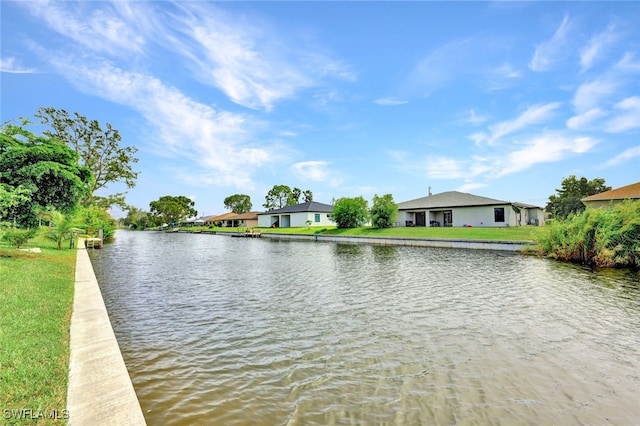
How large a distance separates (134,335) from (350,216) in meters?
34.6

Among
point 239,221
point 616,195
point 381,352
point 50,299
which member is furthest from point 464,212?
point 239,221

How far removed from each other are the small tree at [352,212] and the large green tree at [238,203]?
2134 inches

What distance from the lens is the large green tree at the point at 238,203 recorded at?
292 feet

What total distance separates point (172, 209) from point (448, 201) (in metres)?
68.8

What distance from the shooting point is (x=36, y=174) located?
9547mm

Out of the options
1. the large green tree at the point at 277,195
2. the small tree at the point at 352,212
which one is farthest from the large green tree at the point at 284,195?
the small tree at the point at 352,212

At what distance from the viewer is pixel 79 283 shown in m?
7.90

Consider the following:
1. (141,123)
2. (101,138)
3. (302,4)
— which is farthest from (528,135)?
(101,138)

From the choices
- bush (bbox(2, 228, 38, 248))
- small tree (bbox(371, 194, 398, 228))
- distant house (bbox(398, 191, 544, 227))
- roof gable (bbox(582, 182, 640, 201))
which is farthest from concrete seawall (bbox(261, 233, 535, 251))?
bush (bbox(2, 228, 38, 248))

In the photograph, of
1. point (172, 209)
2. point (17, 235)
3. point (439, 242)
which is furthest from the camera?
point (172, 209)

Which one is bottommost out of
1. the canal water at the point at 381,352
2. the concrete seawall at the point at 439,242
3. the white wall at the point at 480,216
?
the canal water at the point at 381,352

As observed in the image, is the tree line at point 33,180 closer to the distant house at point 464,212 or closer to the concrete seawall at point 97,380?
the concrete seawall at point 97,380

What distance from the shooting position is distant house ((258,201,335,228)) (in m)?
50.7

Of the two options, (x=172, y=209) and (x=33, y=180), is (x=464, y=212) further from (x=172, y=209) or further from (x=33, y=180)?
(x=172, y=209)
